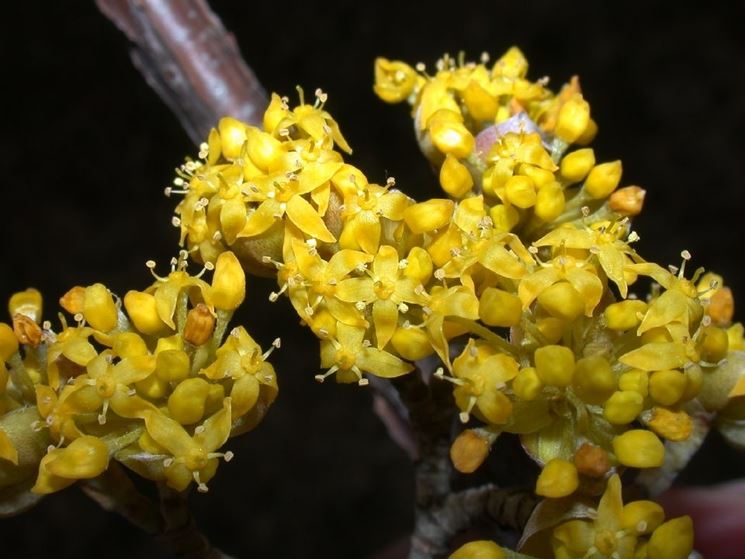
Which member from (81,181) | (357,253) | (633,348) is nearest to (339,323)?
(357,253)

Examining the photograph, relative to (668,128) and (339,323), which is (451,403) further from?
(668,128)

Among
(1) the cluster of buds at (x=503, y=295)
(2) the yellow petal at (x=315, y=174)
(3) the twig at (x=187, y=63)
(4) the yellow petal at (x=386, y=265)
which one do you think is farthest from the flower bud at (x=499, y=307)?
(3) the twig at (x=187, y=63)

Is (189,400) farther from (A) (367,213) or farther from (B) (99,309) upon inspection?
(A) (367,213)

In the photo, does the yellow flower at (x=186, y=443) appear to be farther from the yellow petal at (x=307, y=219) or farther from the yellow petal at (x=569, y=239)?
the yellow petal at (x=569, y=239)

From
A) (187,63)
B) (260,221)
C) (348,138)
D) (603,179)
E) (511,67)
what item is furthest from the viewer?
(348,138)

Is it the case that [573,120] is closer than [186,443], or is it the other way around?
[186,443]

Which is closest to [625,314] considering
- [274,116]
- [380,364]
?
[380,364]

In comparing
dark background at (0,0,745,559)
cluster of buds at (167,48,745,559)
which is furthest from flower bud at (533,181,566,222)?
dark background at (0,0,745,559)
